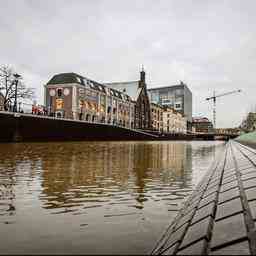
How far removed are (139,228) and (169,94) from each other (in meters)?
151

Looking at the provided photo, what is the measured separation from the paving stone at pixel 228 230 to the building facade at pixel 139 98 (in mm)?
81927

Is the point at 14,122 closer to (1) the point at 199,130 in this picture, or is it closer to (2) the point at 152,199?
(2) the point at 152,199

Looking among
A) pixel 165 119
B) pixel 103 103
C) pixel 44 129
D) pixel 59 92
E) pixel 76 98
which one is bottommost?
pixel 44 129

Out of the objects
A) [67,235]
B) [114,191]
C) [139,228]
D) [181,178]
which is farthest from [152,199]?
[181,178]

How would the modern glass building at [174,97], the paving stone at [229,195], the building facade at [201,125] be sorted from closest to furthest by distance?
the paving stone at [229,195] < the modern glass building at [174,97] < the building facade at [201,125]

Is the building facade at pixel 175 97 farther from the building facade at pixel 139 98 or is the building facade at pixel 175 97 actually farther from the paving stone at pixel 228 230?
the paving stone at pixel 228 230

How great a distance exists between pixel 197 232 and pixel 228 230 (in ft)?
0.75

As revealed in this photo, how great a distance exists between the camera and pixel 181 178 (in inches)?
258

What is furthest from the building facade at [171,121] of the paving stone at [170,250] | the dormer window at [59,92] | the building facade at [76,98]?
the paving stone at [170,250]

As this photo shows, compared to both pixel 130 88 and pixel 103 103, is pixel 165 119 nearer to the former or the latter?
pixel 130 88


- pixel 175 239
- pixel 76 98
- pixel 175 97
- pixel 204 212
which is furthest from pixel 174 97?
pixel 175 239

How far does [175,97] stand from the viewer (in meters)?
150

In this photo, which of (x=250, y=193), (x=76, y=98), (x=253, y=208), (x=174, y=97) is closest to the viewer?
(x=253, y=208)

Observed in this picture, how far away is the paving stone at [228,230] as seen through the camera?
5.78ft
